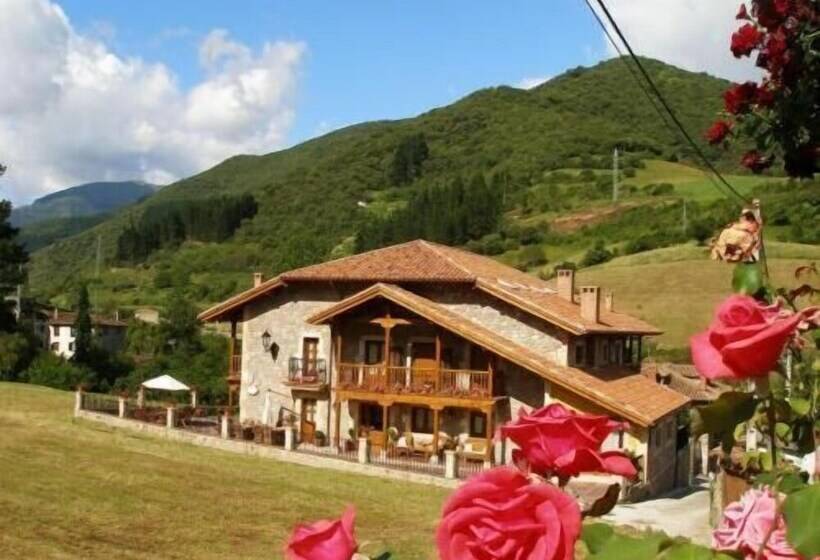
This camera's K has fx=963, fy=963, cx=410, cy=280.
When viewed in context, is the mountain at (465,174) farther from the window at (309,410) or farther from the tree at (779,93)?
the tree at (779,93)

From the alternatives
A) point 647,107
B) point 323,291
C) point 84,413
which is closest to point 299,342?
point 323,291

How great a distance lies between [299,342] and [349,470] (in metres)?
6.00

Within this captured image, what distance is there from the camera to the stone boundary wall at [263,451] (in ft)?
73.4

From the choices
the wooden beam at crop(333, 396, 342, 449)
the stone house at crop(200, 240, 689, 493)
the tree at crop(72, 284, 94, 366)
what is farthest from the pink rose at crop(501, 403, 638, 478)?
the tree at crop(72, 284, 94, 366)

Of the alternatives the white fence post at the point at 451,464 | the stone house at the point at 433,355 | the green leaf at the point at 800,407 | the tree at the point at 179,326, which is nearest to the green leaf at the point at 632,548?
the green leaf at the point at 800,407

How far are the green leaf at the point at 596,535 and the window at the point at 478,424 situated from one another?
24.1 m

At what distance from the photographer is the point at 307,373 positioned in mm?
27453

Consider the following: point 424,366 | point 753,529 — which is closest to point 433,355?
point 424,366

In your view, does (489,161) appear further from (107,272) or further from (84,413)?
(84,413)

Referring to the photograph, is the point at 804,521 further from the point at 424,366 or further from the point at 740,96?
the point at 424,366

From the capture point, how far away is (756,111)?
511cm

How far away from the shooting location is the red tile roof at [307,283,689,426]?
22172mm

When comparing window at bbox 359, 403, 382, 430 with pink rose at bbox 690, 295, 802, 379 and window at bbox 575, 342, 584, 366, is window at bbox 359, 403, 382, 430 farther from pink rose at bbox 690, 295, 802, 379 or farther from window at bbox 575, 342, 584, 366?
pink rose at bbox 690, 295, 802, 379

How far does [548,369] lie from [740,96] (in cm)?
1847
